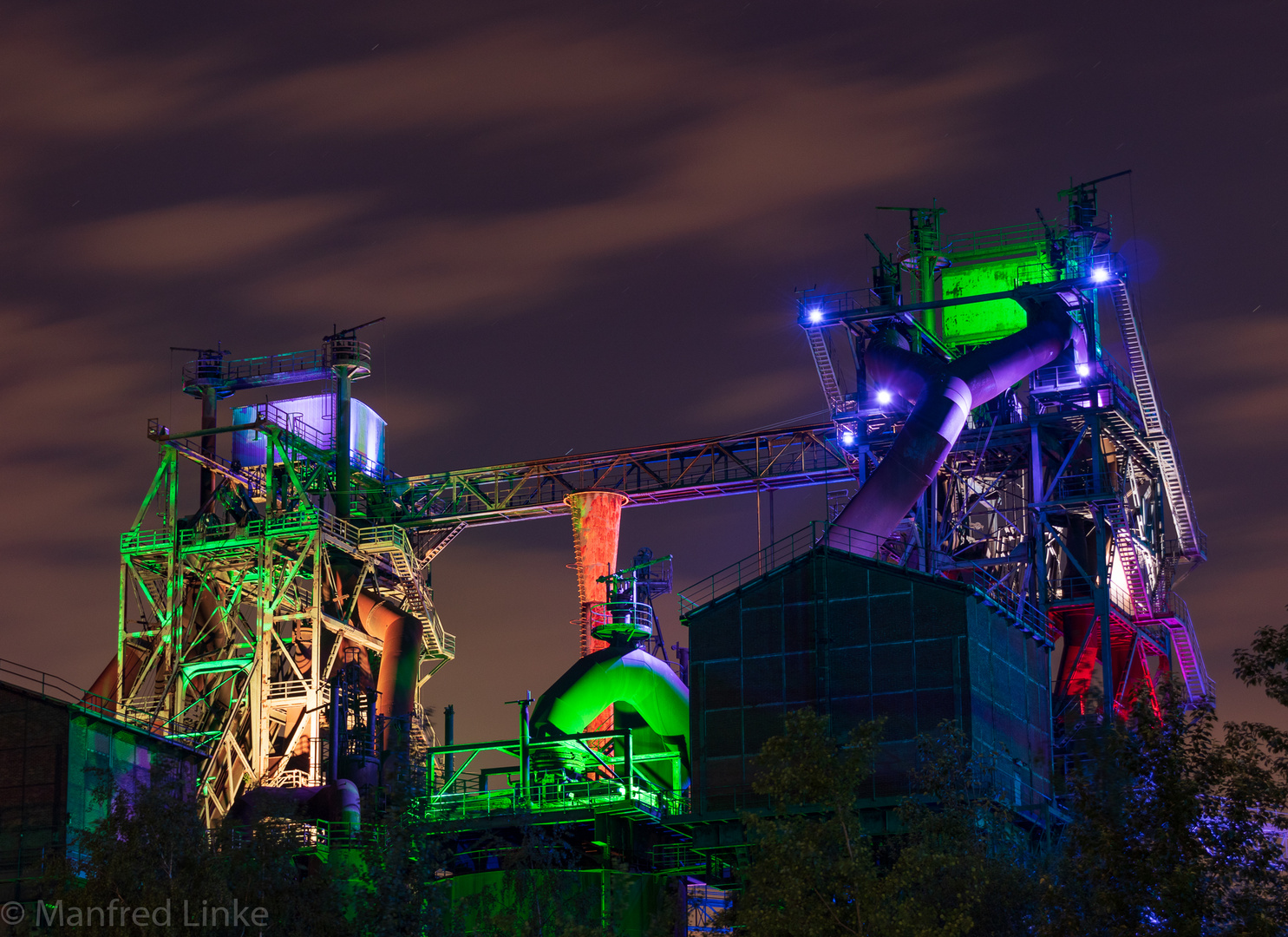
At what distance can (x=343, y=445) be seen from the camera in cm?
8169

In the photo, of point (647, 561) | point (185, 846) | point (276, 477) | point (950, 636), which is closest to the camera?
point (185, 846)

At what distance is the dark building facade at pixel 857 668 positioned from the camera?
173 feet

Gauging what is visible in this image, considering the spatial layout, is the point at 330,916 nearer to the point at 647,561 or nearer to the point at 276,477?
the point at 647,561

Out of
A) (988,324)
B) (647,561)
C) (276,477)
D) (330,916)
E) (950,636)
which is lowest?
(330,916)

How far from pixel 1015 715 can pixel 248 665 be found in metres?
32.5

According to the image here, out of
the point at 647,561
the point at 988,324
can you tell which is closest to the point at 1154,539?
the point at 988,324

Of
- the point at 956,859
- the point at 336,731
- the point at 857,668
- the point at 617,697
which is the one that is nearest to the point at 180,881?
the point at 956,859

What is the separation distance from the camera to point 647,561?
69.8 meters

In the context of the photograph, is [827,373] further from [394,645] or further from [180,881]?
[180,881]

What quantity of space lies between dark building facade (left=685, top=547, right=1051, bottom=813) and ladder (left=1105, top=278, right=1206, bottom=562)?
17747 mm

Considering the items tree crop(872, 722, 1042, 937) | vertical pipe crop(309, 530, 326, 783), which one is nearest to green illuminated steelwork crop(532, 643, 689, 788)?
vertical pipe crop(309, 530, 326, 783)

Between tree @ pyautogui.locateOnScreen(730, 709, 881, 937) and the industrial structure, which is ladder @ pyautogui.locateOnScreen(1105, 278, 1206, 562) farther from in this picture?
tree @ pyautogui.locateOnScreen(730, 709, 881, 937)

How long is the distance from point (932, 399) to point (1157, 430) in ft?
41.3

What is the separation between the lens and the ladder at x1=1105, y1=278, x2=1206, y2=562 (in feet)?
230
